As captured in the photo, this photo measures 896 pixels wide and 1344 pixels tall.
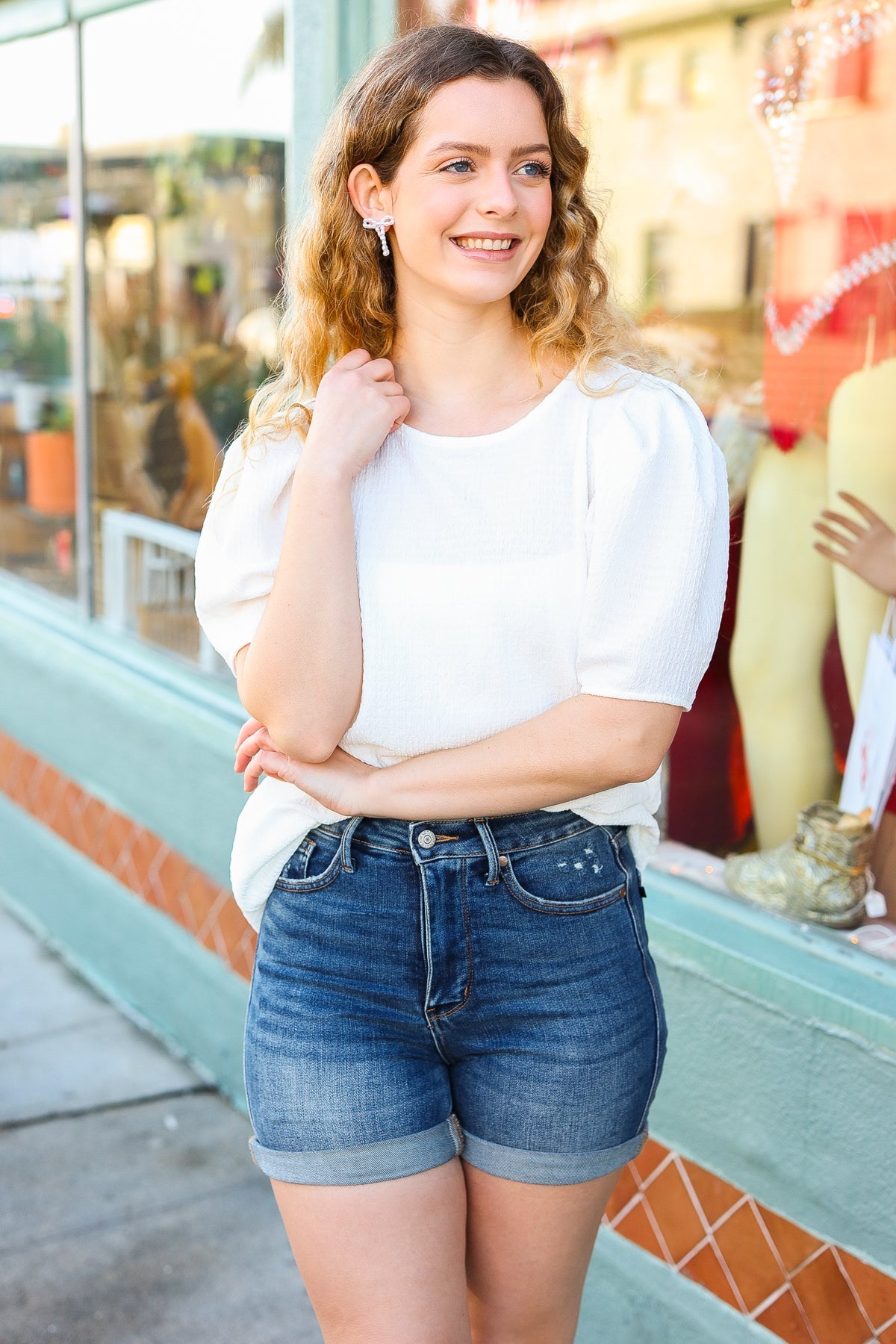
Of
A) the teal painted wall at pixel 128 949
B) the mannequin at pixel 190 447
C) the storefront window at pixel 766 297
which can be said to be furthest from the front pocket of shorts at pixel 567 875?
the mannequin at pixel 190 447

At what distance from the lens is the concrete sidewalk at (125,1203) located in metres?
2.80

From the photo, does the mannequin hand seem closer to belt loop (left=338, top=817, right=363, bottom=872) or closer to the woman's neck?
the woman's neck

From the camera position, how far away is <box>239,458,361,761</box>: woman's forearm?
158cm

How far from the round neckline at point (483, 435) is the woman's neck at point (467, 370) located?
2 centimetres

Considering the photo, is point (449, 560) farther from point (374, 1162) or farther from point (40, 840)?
point (40, 840)

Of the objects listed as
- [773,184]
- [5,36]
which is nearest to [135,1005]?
[773,184]

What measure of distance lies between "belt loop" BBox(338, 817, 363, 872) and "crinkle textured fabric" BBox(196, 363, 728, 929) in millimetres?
34

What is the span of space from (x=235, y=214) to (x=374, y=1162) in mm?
3005

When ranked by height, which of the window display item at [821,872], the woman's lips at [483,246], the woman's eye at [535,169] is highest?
the woman's eye at [535,169]

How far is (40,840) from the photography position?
179 inches

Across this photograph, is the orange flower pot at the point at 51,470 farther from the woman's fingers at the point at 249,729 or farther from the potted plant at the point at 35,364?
the woman's fingers at the point at 249,729

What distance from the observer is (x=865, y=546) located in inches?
98.5

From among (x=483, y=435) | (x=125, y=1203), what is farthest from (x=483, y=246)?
(x=125, y=1203)

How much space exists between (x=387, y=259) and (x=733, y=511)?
1.13 meters
